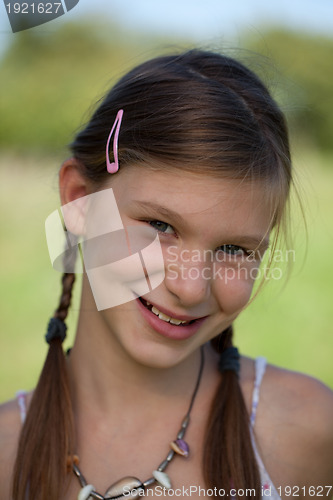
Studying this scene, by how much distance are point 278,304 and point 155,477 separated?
379 cm

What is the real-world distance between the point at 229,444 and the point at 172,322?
38 cm

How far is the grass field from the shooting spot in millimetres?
4016

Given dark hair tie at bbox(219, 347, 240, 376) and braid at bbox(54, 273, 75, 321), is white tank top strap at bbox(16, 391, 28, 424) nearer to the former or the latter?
braid at bbox(54, 273, 75, 321)

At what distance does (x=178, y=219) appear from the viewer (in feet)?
4.35

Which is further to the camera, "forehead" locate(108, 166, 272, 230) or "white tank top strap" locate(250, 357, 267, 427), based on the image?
"white tank top strap" locate(250, 357, 267, 427)

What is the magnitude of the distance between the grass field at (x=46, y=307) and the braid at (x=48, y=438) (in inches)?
71.1

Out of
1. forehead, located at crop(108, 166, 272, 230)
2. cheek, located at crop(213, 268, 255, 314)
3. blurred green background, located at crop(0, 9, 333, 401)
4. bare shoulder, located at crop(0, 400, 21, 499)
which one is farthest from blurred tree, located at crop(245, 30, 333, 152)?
bare shoulder, located at crop(0, 400, 21, 499)

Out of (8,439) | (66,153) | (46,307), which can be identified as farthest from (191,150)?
(46,307)

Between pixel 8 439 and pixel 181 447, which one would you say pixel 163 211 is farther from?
pixel 8 439

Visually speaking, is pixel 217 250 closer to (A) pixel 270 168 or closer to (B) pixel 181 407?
(A) pixel 270 168

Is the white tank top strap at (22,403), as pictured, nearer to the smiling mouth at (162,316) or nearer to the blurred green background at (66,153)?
the blurred green background at (66,153)

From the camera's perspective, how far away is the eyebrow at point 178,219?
133cm

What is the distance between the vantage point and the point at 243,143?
4.61ft

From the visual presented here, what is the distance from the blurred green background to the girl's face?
36 centimetres
